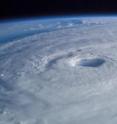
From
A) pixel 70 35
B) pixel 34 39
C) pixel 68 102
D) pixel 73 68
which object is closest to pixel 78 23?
pixel 70 35

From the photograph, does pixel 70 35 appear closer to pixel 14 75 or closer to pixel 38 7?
pixel 38 7

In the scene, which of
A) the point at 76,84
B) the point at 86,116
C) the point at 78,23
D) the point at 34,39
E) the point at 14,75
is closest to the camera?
the point at 86,116

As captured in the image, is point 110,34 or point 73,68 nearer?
point 73,68

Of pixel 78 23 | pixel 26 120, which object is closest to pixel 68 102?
pixel 26 120

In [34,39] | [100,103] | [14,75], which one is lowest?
[100,103]

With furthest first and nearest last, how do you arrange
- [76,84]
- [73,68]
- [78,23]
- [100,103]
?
[78,23], [73,68], [76,84], [100,103]

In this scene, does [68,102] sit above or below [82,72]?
below
